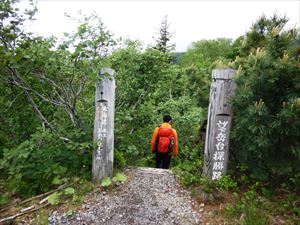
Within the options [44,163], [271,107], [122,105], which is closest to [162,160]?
[122,105]

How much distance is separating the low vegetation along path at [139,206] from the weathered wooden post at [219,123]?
0.71 metres

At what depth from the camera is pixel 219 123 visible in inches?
188

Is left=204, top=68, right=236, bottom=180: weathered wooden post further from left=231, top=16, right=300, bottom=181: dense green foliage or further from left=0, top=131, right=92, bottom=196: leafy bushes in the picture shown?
left=0, top=131, right=92, bottom=196: leafy bushes

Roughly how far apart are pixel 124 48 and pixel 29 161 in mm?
3144

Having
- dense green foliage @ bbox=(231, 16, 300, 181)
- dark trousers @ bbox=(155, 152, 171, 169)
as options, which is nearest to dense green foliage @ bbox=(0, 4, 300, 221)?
dense green foliage @ bbox=(231, 16, 300, 181)

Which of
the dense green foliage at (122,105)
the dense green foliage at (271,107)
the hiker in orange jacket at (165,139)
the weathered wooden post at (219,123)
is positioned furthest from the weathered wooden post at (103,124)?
the dense green foliage at (271,107)

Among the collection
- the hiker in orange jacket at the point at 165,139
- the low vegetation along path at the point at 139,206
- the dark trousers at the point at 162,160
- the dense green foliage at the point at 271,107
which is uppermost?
the dense green foliage at the point at 271,107

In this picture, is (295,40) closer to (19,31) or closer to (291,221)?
(291,221)

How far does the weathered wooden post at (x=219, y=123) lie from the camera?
4730 mm

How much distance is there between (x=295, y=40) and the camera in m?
4.23

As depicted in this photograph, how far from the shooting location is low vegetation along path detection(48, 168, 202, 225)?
421 centimetres

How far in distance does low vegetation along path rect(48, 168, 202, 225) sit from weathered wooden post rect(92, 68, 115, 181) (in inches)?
17.4

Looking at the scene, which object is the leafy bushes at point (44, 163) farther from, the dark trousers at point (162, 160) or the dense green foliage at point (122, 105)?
the dark trousers at point (162, 160)

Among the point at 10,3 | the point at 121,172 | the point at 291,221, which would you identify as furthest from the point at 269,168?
the point at 10,3
